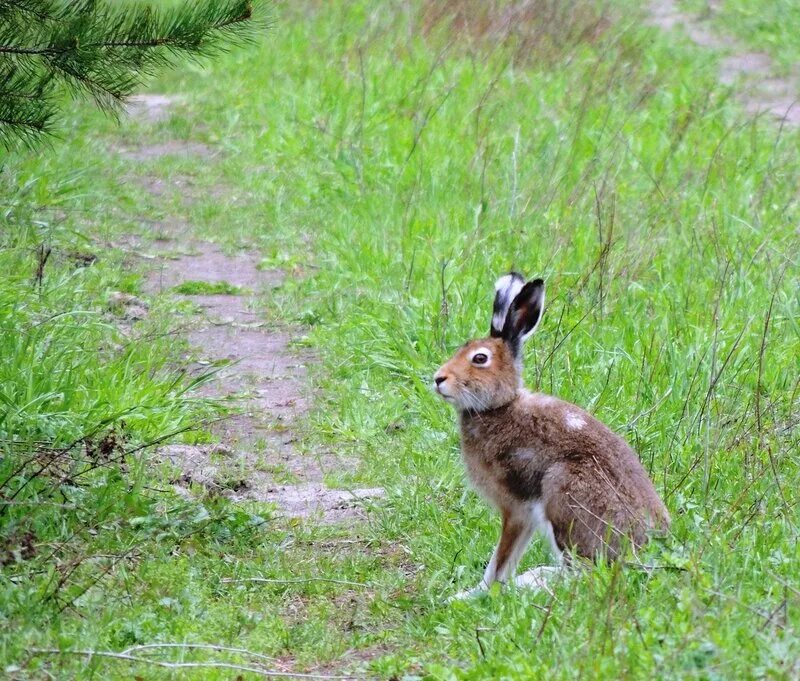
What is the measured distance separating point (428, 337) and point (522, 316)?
1687mm

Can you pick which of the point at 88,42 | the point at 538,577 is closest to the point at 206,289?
the point at 88,42

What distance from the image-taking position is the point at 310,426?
652cm

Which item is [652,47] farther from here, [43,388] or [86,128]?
[43,388]

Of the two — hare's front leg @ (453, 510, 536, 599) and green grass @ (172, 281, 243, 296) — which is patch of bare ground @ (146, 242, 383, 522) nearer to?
green grass @ (172, 281, 243, 296)

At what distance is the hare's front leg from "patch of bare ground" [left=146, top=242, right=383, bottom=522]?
3.11 feet

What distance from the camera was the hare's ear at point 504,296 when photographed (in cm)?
532

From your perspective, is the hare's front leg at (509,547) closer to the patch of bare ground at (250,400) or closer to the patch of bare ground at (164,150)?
the patch of bare ground at (250,400)

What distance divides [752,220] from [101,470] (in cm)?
501

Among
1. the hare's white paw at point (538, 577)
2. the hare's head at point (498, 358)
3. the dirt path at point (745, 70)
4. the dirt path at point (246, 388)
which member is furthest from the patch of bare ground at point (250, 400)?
the dirt path at point (745, 70)

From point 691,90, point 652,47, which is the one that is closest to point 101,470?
point 691,90

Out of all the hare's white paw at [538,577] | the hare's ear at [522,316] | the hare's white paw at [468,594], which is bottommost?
the hare's white paw at [468,594]

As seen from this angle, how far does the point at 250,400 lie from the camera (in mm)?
6816

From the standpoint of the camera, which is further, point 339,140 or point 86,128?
point 86,128

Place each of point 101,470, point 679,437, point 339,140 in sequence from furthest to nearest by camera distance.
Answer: point 339,140
point 679,437
point 101,470
